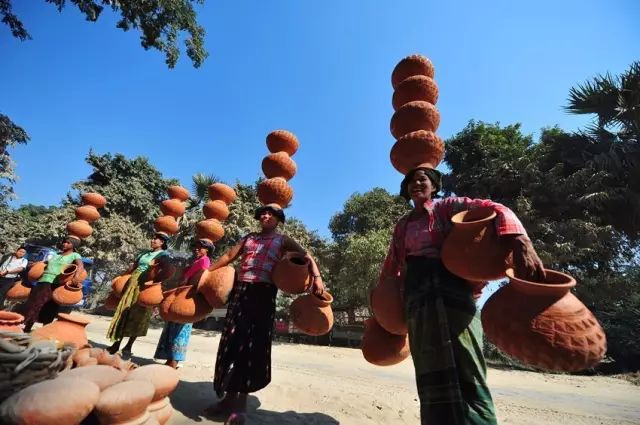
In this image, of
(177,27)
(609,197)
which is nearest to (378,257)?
(609,197)

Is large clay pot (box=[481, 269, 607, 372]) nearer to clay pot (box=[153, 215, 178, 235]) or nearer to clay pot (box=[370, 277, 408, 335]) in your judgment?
clay pot (box=[370, 277, 408, 335])

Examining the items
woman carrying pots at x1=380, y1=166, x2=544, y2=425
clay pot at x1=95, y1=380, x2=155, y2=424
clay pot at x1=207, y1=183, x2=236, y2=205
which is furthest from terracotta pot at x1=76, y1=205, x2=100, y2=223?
woman carrying pots at x1=380, y1=166, x2=544, y2=425

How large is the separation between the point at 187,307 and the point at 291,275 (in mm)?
848

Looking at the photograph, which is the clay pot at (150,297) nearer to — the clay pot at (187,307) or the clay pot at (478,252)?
the clay pot at (187,307)

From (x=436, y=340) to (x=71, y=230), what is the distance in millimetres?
4933

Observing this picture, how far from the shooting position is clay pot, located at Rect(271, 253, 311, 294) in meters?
2.48

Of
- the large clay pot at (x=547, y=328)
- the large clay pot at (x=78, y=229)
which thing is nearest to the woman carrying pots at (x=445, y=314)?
the large clay pot at (x=547, y=328)

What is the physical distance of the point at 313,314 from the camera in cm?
248

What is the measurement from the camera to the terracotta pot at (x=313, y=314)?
8.11 feet

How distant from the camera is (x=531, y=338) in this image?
4.39 ft

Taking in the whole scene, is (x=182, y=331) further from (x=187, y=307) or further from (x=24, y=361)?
(x=24, y=361)

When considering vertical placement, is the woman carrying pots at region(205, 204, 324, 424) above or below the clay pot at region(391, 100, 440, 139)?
below

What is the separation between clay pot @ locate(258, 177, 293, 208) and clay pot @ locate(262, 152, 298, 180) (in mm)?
161

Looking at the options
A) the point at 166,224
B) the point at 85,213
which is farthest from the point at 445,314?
the point at 85,213
